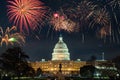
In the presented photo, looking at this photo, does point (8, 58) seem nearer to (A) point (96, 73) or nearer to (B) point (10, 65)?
(B) point (10, 65)

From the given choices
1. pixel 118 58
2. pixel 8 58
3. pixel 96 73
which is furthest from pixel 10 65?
pixel 96 73

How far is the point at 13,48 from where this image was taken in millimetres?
114562

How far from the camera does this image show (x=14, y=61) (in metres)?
112

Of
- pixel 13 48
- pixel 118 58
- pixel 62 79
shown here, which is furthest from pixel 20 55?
pixel 62 79

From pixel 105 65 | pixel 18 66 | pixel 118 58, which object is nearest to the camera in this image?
pixel 18 66

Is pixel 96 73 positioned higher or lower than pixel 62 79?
higher

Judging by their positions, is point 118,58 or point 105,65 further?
point 105,65

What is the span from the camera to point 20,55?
11362 cm

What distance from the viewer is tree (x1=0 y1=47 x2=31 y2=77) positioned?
365 ft

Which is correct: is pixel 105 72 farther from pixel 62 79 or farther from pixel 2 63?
pixel 62 79

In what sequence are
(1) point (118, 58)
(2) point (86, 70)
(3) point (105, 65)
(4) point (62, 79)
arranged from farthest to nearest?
(3) point (105, 65) < (2) point (86, 70) < (1) point (118, 58) < (4) point (62, 79)

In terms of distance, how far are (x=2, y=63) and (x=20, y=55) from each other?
566cm

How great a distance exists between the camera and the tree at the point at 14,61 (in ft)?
365

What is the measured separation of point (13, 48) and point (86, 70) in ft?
155
